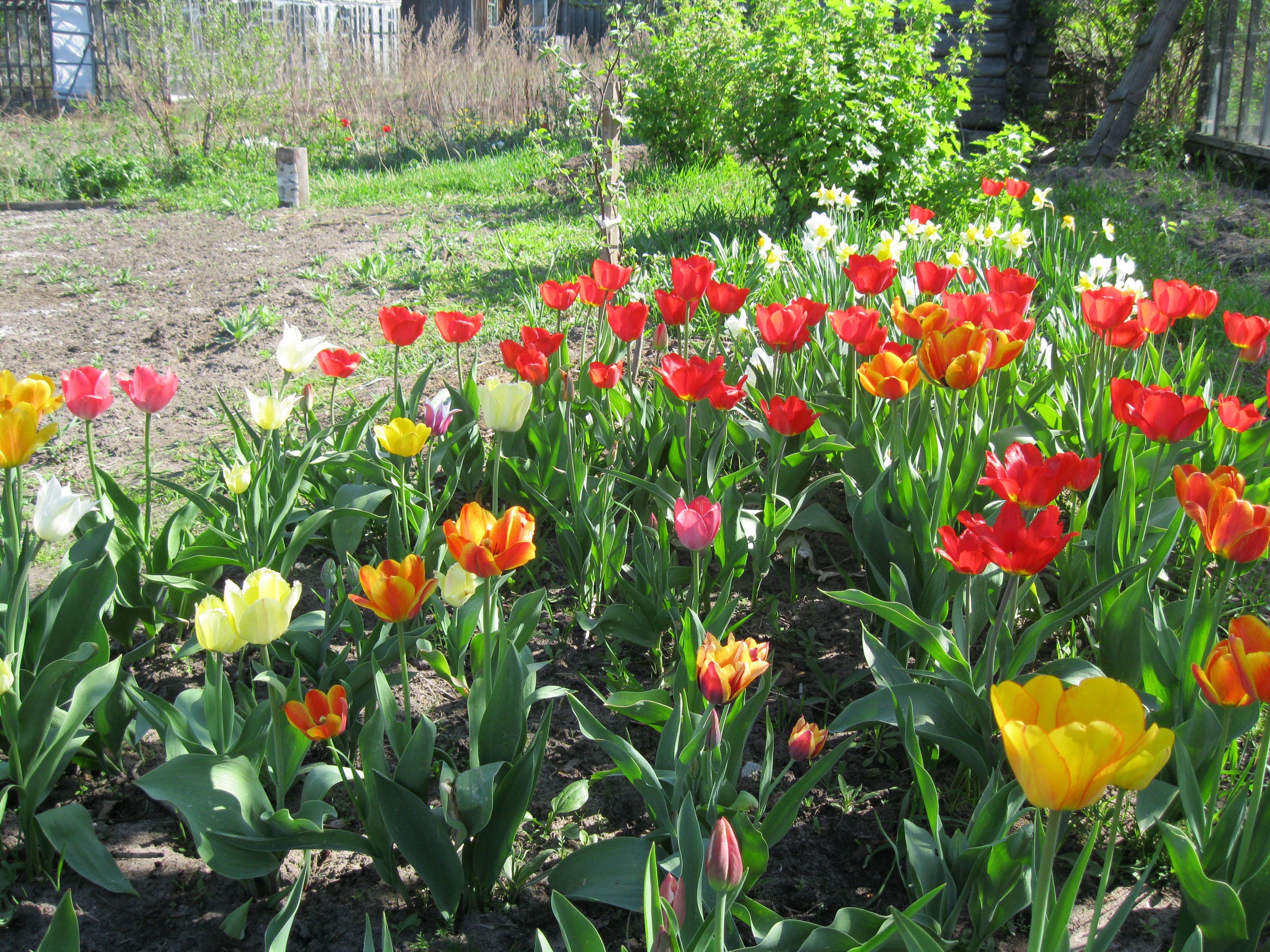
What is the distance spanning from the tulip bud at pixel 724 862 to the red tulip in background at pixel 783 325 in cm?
136

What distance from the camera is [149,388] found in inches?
72.2

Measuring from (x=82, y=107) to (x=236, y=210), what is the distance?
243 inches

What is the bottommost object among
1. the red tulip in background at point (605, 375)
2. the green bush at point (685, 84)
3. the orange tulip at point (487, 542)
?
the orange tulip at point (487, 542)

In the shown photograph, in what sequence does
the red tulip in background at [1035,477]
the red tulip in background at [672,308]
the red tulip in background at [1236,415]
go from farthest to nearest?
1. the red tulip in background at [672,308]
2. the red tulip in background at [1236,415]
3. the red tulip in background at [1035,477]

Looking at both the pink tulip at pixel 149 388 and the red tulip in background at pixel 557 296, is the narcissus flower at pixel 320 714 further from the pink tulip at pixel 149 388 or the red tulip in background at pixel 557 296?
the red tulip in background at pixel 557 296

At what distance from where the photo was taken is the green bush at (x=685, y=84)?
766 cm

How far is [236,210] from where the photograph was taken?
724cm

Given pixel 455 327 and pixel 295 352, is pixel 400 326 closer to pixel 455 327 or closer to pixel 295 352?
pixel 455 327

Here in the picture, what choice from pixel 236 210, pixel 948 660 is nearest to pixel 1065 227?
pixel 948 660

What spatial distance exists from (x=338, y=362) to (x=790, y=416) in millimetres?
1077

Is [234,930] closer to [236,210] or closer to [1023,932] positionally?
[1023,932]

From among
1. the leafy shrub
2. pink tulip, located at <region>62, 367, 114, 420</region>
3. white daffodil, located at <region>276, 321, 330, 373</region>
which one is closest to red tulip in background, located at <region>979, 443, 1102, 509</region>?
white daffodil, located at <region>276, 321, 330, 373</region>

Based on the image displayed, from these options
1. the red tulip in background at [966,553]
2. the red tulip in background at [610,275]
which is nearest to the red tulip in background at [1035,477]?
the red tulip in background at [966,553]

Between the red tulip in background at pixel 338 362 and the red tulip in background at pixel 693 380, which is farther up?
the red tulip in background at pixel 693 380
